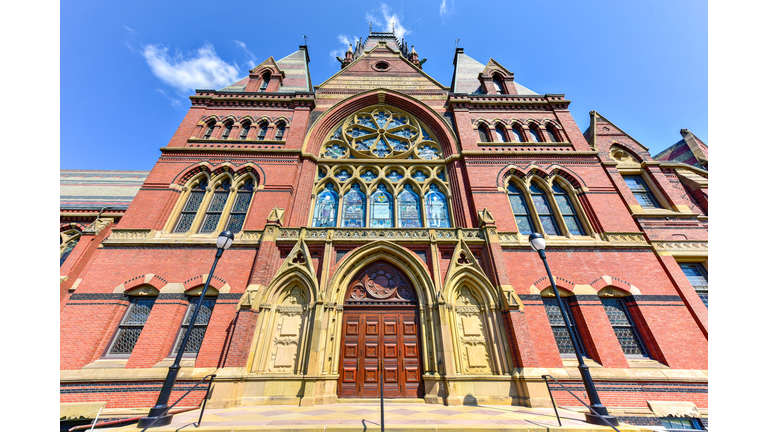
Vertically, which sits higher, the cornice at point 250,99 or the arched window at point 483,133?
the cornice at point 250,99

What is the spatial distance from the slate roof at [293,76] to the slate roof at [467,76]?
10.4 metres

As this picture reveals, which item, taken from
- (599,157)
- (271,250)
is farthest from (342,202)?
(599,157)

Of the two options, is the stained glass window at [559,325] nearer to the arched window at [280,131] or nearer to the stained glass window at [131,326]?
the stained glass window at [131,326]

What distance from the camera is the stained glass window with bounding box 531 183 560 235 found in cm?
1235

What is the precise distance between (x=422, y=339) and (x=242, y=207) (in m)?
9.41

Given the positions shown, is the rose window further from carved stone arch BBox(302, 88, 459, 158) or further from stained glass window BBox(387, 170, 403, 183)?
stained glass window BBox(387, 170, 403, 183)

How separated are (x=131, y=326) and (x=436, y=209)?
1238 cm

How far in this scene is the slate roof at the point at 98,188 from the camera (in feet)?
60.5

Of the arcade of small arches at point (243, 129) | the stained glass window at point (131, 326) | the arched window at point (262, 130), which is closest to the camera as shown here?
the stained glass window at point (131, 326)

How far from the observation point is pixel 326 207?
13.4 m

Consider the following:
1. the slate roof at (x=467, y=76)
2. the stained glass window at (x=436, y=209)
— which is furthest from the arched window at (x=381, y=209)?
the slate roof at (x=467, y=76)

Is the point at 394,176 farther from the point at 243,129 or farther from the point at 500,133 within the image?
the point at 243,129

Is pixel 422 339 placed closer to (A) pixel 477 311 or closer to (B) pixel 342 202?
(A) pixel 477 311

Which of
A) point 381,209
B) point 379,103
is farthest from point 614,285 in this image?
point 379,103
